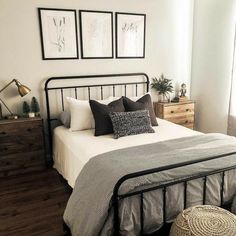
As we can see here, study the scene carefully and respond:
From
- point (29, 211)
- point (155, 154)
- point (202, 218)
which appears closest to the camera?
point (202, 218)

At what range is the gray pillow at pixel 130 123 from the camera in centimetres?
281

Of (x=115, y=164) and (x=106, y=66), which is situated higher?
(x=106, y=66)

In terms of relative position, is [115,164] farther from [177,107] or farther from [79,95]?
[177,107]

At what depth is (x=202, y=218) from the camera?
1556mm

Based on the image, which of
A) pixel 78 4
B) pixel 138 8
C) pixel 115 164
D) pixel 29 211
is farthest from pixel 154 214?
pixel 138 8

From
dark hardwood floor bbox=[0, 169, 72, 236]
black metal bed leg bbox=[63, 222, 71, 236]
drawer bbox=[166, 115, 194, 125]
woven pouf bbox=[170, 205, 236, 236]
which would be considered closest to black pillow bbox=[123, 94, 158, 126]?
drawer bbox=[166, 115, 194, 125]

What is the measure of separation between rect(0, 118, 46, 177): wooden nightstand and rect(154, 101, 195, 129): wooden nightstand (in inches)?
69.8

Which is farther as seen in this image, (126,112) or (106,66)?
(106,66)

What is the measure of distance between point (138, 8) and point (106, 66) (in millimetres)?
959

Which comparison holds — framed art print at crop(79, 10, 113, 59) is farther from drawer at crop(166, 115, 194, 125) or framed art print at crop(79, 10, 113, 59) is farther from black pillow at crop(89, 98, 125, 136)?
drawer at crop(166, 115, 194, 125)

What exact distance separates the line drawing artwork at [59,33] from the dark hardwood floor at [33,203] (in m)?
1.60

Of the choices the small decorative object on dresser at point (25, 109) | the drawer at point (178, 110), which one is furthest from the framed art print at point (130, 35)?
the small decorative object on dresser at point (25, 109)

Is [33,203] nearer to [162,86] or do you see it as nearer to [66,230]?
[66,230]

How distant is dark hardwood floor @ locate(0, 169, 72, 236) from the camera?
7.20ft
